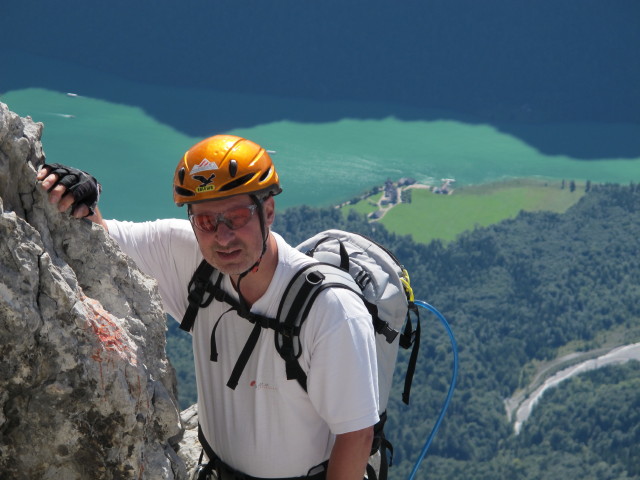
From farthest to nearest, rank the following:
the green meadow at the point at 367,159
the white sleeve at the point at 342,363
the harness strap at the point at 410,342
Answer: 1. the green meadow at the point at 367,159
2. the harness strap at the point at 410,342
3. the white sleeve at the point at 342,363

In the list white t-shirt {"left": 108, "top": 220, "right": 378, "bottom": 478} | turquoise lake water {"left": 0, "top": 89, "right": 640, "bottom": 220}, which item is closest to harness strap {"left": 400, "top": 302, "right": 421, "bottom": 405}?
white t-shirt {"left": 108, "top": 220, "right": 378, "bottom": 478}

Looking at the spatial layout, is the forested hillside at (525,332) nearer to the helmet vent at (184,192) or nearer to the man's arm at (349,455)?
the man's arm at (349,455)

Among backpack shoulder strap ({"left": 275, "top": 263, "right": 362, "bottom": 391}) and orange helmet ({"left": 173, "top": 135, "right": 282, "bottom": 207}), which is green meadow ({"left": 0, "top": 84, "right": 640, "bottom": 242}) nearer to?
orange helmet ({"left": 173, "top": 135, "right": 282, "bottom": 207})

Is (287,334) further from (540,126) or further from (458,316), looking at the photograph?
(540,126)

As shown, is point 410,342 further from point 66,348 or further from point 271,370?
point 66,348

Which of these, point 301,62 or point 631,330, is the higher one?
point 301,62

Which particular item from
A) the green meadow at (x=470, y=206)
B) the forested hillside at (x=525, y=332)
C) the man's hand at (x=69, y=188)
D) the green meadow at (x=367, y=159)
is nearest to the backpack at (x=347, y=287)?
the man's hand at (x=69, y=188)

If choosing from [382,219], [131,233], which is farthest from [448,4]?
[131,233]
